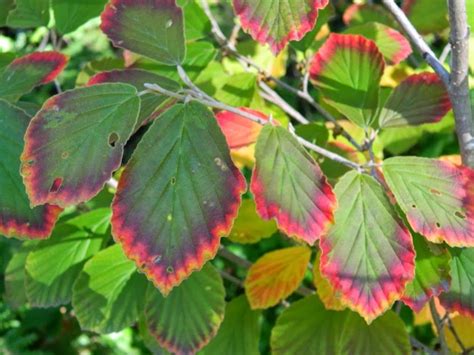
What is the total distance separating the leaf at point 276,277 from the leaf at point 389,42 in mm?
342

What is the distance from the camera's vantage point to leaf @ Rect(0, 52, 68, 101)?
89cm

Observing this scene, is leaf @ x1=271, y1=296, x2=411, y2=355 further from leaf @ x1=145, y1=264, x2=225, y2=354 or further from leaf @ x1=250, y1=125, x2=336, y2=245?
leaf @ x1=250, y1=125, x2=336, y2=245

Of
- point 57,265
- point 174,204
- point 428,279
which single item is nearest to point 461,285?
point 428,279

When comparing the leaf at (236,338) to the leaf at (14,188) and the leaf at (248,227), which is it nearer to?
the leaf at (248,227)

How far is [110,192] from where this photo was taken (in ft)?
3.83

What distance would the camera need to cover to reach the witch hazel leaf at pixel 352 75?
2.93 feet

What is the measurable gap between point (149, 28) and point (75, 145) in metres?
0.20

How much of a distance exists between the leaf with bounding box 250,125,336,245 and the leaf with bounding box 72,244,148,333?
0.38 m

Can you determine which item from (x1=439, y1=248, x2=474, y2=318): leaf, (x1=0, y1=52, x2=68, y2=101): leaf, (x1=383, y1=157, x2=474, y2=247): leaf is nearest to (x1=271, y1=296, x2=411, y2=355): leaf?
(x1=439, y1=248, x2=474, y2=318): leaf

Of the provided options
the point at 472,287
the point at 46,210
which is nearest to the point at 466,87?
the point at 472,287

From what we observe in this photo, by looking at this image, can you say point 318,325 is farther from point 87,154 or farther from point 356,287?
point 87,154

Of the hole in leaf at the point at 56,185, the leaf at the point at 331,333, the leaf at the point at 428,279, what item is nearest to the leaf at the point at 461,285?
the leaf at the point at 428,279

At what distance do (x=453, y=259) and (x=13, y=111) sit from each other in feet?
1.93

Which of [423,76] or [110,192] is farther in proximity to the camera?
[110,192]
